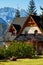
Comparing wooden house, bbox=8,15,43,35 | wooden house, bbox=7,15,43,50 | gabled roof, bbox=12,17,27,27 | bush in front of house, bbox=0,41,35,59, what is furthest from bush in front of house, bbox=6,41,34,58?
gabled roof, bbox=12,17,27,27

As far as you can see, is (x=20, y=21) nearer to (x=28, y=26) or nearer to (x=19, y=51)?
(x=28, y=26)

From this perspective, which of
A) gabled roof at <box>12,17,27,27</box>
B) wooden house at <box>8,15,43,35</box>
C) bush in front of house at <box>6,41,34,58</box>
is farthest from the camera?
gabled roof at <box>12,17,27,27</box>

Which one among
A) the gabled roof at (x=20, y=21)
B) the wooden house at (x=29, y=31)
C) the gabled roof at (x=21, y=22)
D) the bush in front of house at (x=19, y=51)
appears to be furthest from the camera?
the gabled roof at (x=20, y=21)

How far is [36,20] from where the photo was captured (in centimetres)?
6700

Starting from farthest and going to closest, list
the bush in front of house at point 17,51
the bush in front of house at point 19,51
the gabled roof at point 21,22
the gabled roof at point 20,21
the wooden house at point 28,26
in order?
the gabled roof at point 20,21 < the gabled roof at point 21,22 < the wooden house at point 28,26 < the bush in front of house at point 19,51 < the bush in front of house at point 17,51

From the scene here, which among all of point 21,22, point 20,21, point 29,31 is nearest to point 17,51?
point 29,31

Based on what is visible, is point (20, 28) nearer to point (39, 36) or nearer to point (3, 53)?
point (39, 36)

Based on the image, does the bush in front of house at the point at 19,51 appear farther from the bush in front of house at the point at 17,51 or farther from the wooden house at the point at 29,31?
the wooden house at the point at 29,31

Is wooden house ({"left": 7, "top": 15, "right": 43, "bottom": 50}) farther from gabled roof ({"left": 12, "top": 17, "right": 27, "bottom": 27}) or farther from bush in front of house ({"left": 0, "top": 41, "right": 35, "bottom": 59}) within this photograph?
bush in front of house ({"left": 0, "top": 41, "right": 35, "bottom": 59})

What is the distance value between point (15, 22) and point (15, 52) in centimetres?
2885

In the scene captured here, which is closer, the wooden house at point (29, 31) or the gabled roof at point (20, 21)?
the wooden house at point (29, 31)

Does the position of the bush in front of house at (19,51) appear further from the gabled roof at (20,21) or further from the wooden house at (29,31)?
the gabled roof at (20,21)

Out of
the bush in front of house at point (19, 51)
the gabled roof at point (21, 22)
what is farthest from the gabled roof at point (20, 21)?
the bush in front of house at point (19, 51)

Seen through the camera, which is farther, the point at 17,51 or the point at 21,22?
the point at 21,22
